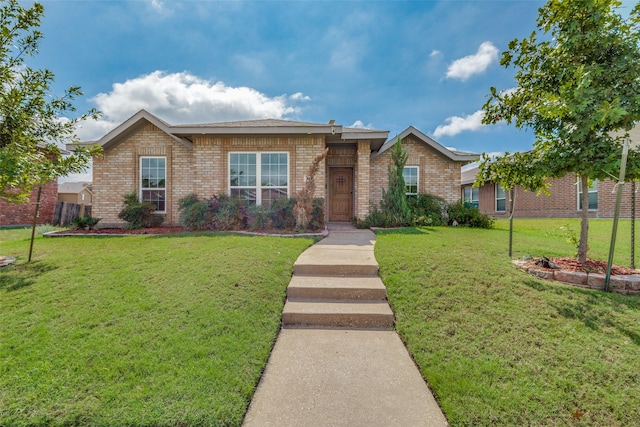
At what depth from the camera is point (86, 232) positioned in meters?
8.89

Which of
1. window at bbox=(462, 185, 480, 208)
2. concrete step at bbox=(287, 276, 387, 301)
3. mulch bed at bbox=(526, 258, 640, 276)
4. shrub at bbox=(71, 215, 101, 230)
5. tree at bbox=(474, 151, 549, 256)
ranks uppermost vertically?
window at bbox=(462, 185, 480, 208)

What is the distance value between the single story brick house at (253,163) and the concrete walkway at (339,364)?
5.97 meters

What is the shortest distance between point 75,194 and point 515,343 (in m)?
29.7

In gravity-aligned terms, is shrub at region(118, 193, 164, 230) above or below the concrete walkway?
above

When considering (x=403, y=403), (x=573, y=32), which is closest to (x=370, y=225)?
(x=573, y=32)

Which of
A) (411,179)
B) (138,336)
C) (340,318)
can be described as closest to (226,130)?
(138,336)

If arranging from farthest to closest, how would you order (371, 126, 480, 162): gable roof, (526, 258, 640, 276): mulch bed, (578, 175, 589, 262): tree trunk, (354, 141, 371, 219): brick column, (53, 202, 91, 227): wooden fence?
(53, 202, 91, 227): wooden fence < (371, 126, 480, 162): gable roof < (354, 141, 371, 219): brick column < (578, 175, 589, 262): tree trunk < (526, 258, 640, 276): mulch bed

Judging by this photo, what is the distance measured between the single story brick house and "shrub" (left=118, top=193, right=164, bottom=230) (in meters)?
0.88

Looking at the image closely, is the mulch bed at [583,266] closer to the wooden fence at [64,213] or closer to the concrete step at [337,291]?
the concrete step at [337,291]

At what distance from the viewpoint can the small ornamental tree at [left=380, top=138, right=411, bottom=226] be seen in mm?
10078

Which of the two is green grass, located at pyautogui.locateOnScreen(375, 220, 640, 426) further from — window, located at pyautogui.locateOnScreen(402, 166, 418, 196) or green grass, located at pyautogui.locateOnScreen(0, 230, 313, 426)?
window, located at pyautogui.locateOnScreen(402, 166, 418, 196)

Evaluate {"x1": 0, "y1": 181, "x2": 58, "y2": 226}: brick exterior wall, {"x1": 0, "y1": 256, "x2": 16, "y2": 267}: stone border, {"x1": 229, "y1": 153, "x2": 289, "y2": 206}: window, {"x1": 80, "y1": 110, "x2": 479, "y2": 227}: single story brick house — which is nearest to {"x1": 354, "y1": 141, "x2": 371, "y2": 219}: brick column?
{"x1": 80, "y1": 110, "x2": 479, "y2": 227}: single story brick house

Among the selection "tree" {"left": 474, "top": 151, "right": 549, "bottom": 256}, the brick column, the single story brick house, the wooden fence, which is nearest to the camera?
"tree" {"left": 474, "top": 151, "right": 549, "bottom": 256}

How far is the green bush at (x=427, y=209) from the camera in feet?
Result: 34.7
